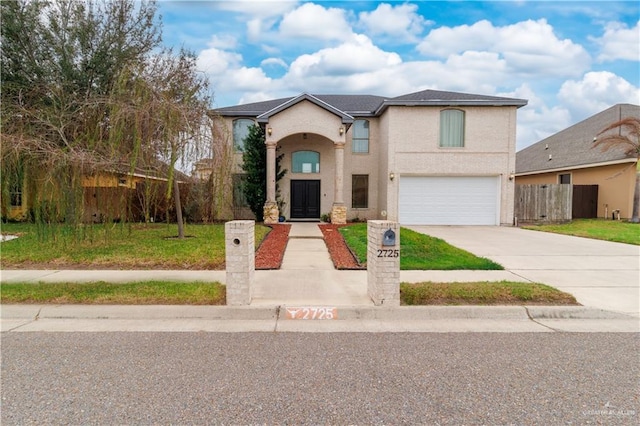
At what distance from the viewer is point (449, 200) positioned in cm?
1767

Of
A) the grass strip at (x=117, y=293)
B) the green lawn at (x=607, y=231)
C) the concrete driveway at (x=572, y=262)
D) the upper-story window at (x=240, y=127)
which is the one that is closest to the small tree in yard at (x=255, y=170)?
the upper-story window at (x=240, y=127)

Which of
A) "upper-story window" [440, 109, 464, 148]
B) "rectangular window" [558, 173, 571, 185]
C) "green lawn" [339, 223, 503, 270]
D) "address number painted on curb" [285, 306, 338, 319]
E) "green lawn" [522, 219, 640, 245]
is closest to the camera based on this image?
"address number painted on curb" [285, 306, 338, 319]

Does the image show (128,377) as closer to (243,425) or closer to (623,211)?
(243,425)

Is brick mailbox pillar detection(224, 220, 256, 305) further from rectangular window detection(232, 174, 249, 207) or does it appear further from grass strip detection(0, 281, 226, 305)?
rectangular window detection(232, 174, 249, 207)

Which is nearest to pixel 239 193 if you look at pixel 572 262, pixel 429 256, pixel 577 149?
pixel 429 256

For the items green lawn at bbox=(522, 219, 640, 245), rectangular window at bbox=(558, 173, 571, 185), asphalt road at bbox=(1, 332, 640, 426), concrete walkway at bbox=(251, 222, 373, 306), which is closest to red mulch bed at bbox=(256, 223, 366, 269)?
concrete walkway at bbox=(251, 222, 373, 306)

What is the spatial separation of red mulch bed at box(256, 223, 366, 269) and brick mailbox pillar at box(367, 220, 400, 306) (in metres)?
2.50

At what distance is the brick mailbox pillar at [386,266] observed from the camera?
5668mm

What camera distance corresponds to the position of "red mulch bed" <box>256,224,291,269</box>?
848 cm

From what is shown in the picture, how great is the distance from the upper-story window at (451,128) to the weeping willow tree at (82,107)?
11.0 metres

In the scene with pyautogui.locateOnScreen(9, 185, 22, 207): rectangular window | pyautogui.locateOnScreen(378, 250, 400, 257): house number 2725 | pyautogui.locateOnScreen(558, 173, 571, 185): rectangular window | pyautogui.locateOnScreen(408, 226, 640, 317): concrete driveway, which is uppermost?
pyautogui.locateOnScreen(558, 173, 571, 185): rectangular window

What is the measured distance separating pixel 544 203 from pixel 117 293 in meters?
19.4

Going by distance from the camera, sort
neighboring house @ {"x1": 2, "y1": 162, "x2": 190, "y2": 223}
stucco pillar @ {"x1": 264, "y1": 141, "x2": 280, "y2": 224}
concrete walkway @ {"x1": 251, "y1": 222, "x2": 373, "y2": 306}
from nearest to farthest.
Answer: concrete walkway @ {"x1": 251, "y1": 222, "x2": 373, "y2": 306}
neighboring house @ {"x1": 2, "y1": 162, "x2": 190, "y2": 223}
stucco pillar @ {"x1": 264, "y1": 141, "x2": 280, "y2": 224}

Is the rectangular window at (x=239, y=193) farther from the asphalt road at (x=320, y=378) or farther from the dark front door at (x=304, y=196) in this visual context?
the asphalt road at (x=320, y=378)
